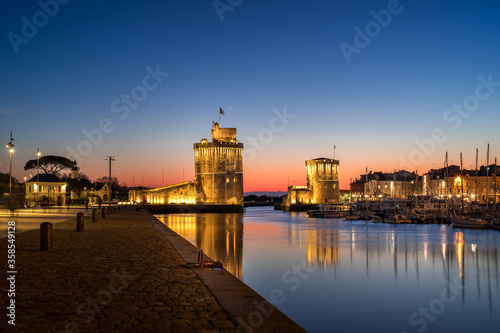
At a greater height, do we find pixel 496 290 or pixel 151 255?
pixel 151 255

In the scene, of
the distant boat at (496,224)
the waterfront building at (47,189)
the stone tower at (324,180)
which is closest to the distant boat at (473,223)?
the distant boat at (496,224)

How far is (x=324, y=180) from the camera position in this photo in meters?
101

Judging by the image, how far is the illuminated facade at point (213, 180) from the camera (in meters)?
81.3

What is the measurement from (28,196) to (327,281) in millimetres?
61212

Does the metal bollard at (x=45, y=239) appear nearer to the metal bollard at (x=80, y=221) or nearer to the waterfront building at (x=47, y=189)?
the metal bollard at (x=80, y=221)

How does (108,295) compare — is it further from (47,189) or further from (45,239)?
(47,189)

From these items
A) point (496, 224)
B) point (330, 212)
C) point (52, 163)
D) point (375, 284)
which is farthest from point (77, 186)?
point (375, 284)

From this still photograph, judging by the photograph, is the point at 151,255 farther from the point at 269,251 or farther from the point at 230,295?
the point at 269,251

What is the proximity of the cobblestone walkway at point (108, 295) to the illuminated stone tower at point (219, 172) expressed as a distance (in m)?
68.1

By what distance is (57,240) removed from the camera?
1645 centimetres

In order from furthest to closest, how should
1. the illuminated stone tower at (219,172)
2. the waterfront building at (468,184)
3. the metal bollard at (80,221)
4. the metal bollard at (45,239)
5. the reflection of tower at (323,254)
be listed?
the waterfront building at (468,184) → the illuminated stone tower at (219,172) → the reflection of tower at (323,254) → the metal bollard at (80,221) → the metal bollard at (45,239)

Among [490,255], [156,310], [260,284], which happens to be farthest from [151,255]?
[490,255]

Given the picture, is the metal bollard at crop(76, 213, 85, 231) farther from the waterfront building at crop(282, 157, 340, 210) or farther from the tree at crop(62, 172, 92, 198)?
the waterfront building at crop(282, 157, 340, 210)

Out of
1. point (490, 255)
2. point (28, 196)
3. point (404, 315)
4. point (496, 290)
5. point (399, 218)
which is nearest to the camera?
point (404, 315)
